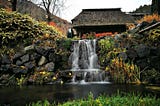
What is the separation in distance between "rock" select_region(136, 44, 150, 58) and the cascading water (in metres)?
2.49

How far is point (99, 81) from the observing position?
49.3 feet

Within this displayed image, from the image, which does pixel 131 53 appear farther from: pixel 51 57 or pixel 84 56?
pixel 51 57

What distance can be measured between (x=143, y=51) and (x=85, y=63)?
416 cm

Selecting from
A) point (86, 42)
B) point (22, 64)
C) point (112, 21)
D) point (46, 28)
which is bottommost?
point (22, 64)

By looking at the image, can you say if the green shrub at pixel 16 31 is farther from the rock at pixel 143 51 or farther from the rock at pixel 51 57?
the rock at pixel 143 51

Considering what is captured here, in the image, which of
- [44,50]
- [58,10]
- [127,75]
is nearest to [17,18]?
[44,50]

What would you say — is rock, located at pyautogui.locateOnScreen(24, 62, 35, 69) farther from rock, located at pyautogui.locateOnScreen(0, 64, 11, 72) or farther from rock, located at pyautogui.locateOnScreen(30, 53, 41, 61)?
rock, located at pyautogui.locateOnScreen(0, 64, 11, 72)

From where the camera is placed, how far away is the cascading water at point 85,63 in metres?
15.2

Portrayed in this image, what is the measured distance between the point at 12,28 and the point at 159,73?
10934 mm

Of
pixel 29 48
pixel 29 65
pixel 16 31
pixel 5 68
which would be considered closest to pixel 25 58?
pixel 29 65

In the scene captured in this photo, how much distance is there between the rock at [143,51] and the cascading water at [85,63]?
8.18ft

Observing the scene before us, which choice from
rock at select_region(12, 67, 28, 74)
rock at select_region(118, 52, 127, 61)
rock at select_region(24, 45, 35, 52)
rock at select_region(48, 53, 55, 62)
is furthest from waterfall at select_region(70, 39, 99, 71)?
rock at select_region(12, 67, 28, 74)

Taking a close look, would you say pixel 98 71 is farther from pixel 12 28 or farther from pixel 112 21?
pixel 112 21

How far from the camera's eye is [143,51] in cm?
1555
